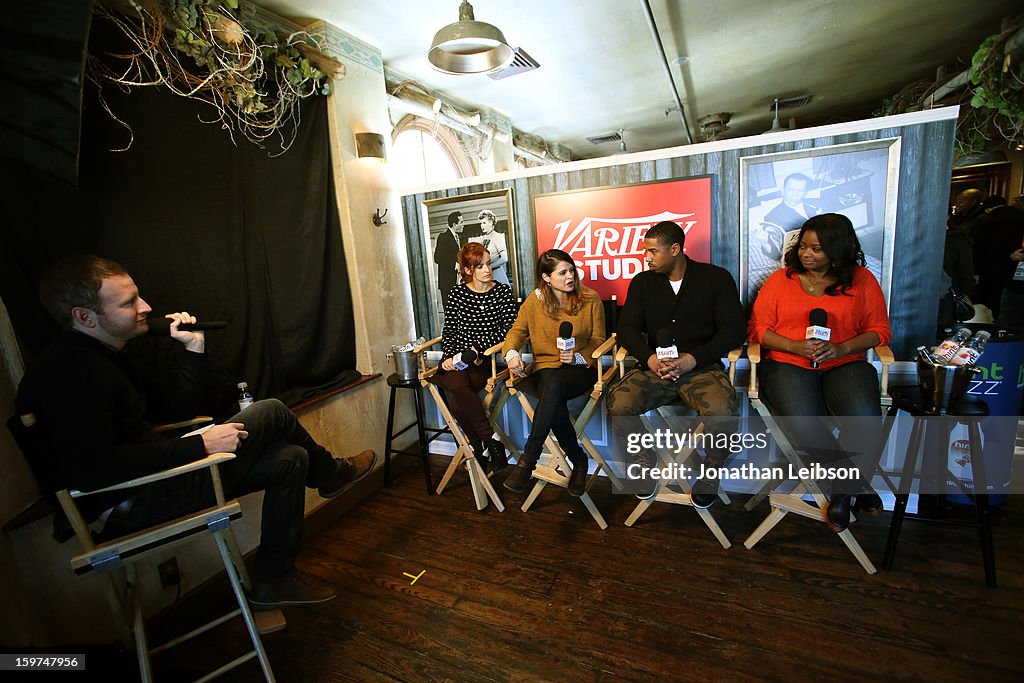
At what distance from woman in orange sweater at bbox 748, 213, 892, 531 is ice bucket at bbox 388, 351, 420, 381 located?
6.49ft

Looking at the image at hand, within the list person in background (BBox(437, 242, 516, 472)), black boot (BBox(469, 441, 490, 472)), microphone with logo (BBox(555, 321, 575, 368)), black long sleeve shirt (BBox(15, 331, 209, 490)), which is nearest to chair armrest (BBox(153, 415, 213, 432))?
black long sleeve shirt (BBox(15, 331, 209, 490))

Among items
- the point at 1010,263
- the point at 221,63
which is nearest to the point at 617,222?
the point at 221,63

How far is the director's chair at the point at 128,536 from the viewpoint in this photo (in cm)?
136

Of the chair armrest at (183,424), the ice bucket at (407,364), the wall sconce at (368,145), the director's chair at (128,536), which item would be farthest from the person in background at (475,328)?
the director's chair at (128,536)

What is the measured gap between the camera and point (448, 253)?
338 cm

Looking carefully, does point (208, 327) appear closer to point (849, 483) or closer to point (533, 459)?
point (533, 459)

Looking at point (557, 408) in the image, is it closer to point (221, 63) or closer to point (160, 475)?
point (160, 475)

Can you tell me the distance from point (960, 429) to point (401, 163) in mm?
4426

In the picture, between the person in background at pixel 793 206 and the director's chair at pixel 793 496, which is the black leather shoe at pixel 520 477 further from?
the person in background at pixel 793 206

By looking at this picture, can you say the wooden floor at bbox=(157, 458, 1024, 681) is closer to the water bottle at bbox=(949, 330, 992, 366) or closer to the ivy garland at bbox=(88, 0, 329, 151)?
the water bottle at bbox=(949, 330, 992, 366)

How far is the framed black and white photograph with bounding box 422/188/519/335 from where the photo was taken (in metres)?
3.16

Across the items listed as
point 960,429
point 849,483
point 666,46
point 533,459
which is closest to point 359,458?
point 533,459

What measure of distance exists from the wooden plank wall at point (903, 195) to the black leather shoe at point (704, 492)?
1.19m

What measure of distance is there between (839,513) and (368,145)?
3.27 m
